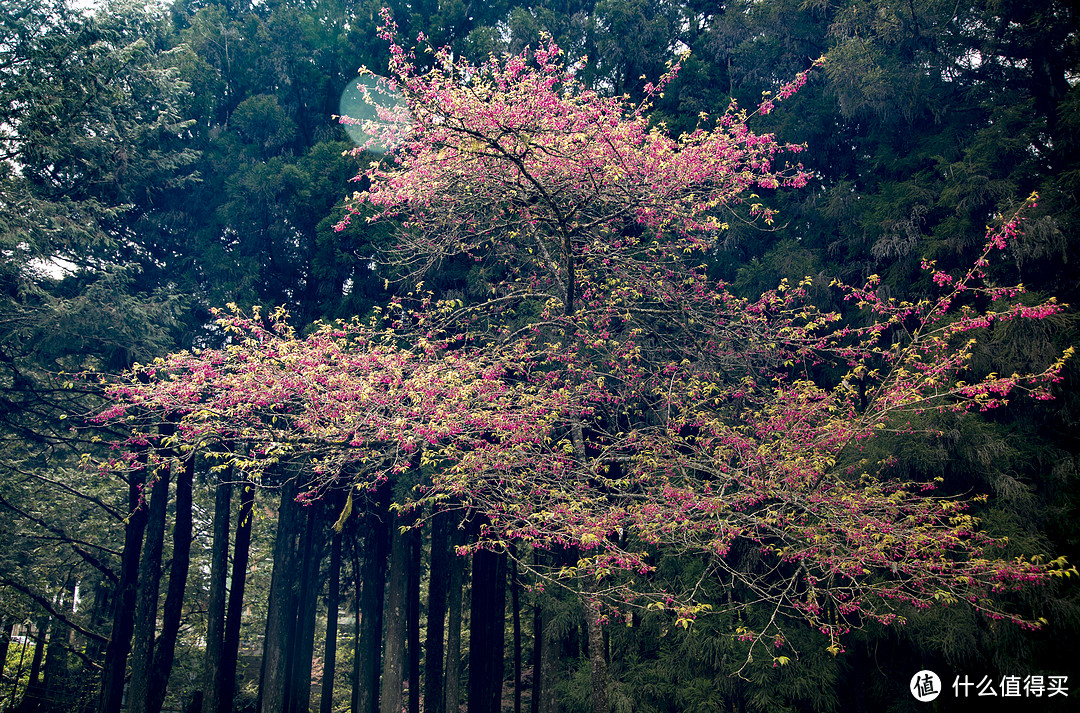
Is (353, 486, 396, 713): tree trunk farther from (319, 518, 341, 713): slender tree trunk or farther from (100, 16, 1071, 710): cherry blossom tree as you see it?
(100, 16, 1071, 710): cherry blossom tree

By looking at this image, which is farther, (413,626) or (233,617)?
(413,626)

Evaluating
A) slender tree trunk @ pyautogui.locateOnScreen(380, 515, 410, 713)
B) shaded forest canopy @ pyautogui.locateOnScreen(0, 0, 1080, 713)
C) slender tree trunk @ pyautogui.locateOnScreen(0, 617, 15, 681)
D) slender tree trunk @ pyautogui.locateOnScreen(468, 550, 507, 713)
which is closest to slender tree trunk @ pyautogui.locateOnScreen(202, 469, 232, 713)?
shaded forest canopy @ pyautogui.locateOnScreen(0, 0, 1080, 713)

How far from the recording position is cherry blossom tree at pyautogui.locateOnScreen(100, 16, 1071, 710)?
20.8 feet

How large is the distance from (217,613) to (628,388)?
8820 mm

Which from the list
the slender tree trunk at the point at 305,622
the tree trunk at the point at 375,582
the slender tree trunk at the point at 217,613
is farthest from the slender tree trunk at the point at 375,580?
the slender tree trunk at the point at 217,613

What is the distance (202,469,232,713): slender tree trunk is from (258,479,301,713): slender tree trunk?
0.77 metres

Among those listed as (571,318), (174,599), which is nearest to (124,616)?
(174,599)

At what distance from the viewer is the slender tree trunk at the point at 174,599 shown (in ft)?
33.3

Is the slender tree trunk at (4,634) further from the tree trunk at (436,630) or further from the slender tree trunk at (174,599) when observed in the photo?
the tree trunk at (436,630)

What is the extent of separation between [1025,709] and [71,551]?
18427mm

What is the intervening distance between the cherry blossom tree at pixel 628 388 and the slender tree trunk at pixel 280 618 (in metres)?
2.80

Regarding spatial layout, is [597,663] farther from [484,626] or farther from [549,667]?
[484,626]

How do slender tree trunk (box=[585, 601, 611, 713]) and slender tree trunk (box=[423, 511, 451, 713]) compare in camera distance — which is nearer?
slender tree trunk (box=[585, 601, 611, 713])

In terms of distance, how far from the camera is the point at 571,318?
8031mm
